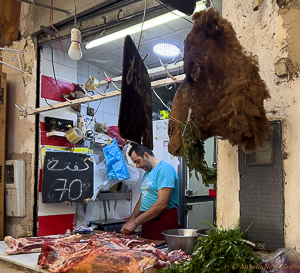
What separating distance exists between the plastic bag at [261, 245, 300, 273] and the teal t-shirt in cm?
232

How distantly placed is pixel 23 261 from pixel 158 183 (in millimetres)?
2017

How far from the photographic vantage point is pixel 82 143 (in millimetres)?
5320

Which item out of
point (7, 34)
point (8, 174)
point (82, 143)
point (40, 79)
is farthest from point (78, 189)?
point (7, 34)

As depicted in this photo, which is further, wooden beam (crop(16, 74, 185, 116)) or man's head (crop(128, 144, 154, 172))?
man's head (crop(128, 144, 154, 172))

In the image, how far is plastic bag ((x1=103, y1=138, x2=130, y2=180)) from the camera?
5.64 m

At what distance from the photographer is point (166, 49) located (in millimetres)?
5035

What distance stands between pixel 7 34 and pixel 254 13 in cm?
460

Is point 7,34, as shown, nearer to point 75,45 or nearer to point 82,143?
point 82,143

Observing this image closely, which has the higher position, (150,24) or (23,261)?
(150,24)

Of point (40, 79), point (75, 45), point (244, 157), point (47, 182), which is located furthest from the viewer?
point (40, 79)

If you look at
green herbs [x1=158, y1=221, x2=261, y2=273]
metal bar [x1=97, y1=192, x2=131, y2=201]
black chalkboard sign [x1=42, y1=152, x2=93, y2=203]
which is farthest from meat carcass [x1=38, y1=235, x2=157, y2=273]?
metal bar [x1=97, y1=192, x2=131, y2=201]

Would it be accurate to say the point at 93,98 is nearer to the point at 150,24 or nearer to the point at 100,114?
the point at 150,24

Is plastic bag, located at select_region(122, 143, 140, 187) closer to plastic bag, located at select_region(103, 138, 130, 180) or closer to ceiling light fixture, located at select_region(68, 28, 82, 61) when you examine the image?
plastic bag, located at select_region(103, 138, 130, 180)

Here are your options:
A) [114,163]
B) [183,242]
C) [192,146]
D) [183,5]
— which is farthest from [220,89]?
[114,163]
